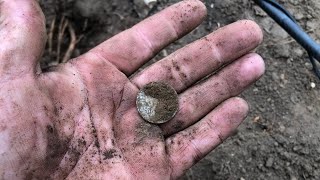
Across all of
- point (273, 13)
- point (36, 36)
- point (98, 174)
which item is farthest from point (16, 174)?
point (273, 13)

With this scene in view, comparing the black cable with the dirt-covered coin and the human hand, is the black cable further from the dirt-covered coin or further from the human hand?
the dirt-covered coin

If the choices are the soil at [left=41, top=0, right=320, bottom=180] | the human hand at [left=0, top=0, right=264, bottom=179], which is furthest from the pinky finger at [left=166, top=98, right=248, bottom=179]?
the soil at [left=41, top=0, right=320, bottom=180]

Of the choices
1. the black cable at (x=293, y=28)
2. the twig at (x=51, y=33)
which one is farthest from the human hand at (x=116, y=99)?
the twig at (x=51, y=33)

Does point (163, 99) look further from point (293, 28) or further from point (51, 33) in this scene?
point (51, 33)

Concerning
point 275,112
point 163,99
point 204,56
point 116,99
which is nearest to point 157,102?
point 163,99

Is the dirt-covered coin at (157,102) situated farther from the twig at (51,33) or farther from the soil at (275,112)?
the twig at (51,33)

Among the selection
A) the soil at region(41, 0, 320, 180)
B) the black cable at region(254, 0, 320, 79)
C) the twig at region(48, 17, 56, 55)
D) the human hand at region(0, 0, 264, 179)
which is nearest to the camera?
the human hand at region(0, 0, 264, 179)

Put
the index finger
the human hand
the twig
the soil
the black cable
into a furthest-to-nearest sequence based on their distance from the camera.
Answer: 1. the twig
2. the soil
3. the index finger
4. the black cable
5. the human hand

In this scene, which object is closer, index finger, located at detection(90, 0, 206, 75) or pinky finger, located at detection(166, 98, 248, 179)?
pinky finger, located at detection(166, 98, 248, 179)

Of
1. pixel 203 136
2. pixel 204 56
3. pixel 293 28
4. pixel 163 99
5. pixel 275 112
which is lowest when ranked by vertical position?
pixel 275 112
